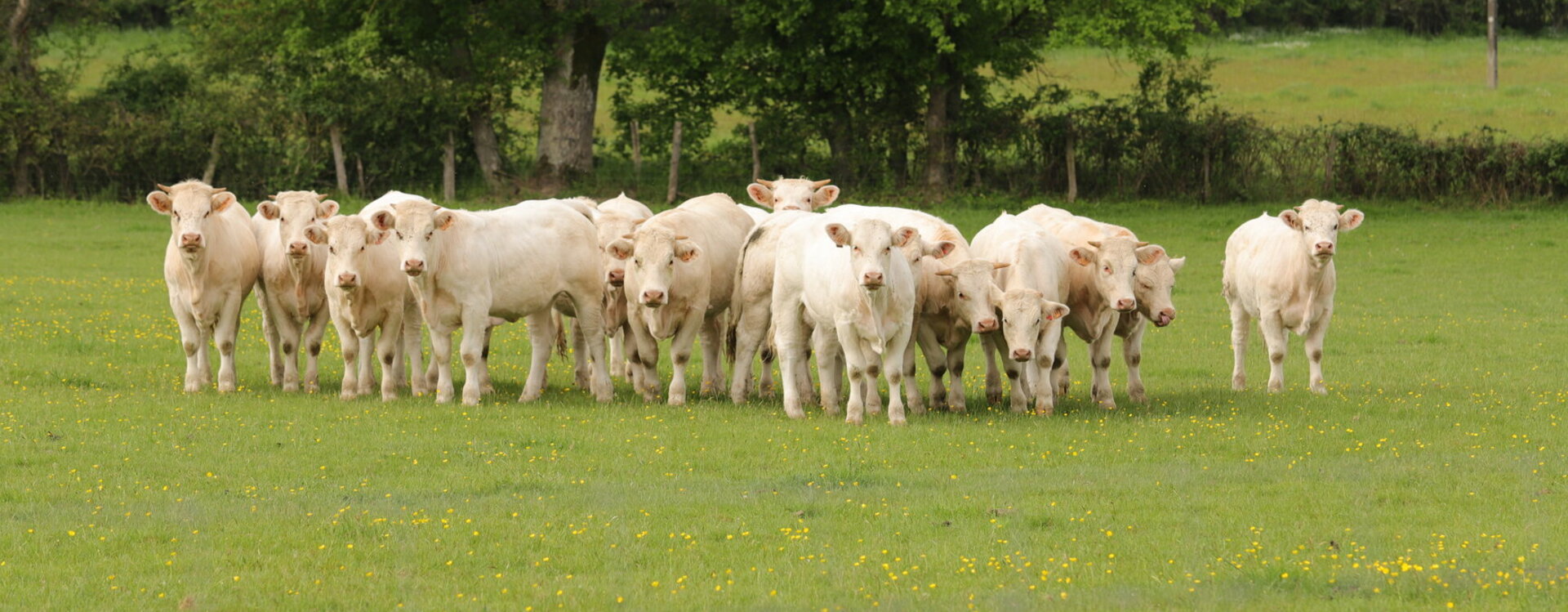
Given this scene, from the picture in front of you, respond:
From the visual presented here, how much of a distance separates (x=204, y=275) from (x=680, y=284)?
14.7 ft

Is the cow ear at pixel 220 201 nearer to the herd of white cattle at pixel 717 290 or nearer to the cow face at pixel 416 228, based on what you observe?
the herd of white cattle at pixel 717 290

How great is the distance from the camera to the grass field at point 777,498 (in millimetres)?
9008

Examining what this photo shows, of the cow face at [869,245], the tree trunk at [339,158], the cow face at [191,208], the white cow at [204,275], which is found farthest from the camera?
the tree trunk at [339,158]

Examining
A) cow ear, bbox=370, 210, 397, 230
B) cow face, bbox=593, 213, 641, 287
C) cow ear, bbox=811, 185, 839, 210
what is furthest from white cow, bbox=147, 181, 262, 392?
cow ear, bbox=811, 185, 839, 210

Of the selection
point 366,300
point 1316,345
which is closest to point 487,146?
point 366,300

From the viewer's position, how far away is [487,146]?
131 feet

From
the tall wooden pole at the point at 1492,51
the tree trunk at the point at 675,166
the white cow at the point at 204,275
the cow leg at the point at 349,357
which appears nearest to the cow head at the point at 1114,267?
the cow leg at the point at 349,357

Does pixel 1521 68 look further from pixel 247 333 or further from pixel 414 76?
pixel 247 333

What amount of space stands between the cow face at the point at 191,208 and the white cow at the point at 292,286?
0.43m

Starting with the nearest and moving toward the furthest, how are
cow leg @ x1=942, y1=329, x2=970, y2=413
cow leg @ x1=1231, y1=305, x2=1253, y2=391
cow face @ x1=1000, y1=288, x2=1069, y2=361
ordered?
cow face @ x1=1000, y1=288, x2=1069, y2=361 < cow leg @ x1=942, y1=329, x2=970, y2=413 < cow leg @ x1=1231, y1=305, x2=1253, y2=391

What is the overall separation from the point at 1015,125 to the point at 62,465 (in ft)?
92.3

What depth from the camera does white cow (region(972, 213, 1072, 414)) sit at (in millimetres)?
14617

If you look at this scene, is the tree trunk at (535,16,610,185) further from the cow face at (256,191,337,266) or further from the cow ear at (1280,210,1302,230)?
the cow ear at (1280,210,1302,230)

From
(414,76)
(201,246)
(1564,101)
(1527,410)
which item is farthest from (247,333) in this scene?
(1564,101)
